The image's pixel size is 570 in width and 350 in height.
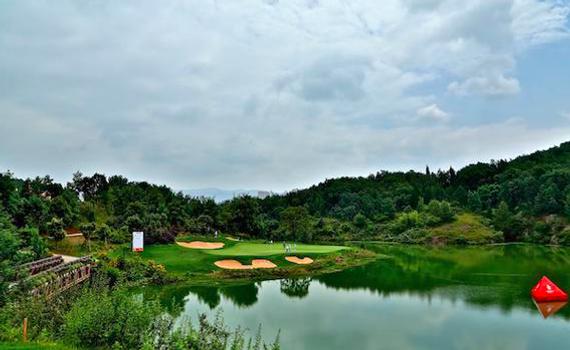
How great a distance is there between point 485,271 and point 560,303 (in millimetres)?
13836

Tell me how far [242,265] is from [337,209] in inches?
2573

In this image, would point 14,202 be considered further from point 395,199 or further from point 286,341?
point 395,199

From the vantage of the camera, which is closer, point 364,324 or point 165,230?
point 364,324

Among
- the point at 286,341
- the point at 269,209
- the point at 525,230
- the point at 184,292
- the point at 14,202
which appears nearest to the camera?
the point at 286,341

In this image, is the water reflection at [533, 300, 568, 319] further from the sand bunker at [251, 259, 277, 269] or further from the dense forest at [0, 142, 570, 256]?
the dense forest at [0, 142, 570, 256]

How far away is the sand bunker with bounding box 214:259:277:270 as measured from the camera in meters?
35.5

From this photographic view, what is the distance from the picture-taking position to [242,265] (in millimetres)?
36656

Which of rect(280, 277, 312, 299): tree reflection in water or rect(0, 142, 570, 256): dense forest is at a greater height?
rect(0, 142, 570, 256): dense forest

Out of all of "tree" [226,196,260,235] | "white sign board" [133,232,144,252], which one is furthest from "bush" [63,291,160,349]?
"tree" [226,196,260,235]

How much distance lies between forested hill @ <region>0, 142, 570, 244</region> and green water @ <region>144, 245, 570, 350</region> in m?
11.9

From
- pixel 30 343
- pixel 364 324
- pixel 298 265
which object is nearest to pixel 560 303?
pixel 364 324

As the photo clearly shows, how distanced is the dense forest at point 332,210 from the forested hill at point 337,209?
14 centimetres

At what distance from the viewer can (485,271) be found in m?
37.2

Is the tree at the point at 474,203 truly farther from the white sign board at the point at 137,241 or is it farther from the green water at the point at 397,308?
the white sign board at the point at 137,241
